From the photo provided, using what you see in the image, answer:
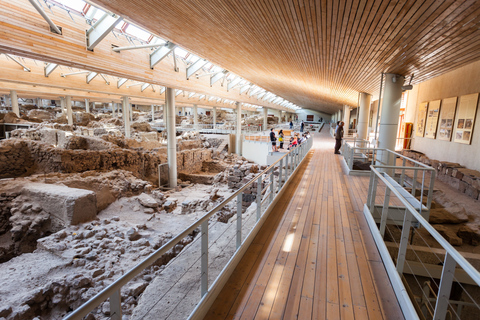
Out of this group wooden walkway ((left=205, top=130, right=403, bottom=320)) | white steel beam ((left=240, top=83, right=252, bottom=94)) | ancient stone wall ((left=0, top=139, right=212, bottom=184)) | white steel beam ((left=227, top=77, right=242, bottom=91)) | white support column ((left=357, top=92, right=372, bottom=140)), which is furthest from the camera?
white steel beam ((left=240, top=83, right=252, bottom=94))

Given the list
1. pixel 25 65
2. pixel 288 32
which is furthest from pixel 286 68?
pixel 25 65

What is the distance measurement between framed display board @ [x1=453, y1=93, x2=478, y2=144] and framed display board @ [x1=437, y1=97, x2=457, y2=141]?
274 mm

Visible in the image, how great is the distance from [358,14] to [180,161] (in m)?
15.8

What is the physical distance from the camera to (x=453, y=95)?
10148mm

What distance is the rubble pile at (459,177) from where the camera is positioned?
24.2 ft

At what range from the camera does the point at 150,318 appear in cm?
274

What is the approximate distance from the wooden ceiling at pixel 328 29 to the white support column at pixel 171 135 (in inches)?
253

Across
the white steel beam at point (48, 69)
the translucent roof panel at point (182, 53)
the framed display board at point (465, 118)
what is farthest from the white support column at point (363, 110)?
the white steel beam at point (48, 69)

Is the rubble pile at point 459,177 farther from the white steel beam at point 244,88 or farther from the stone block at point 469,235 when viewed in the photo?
the white steel beam at point 244,88

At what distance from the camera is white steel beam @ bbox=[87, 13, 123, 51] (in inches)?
329

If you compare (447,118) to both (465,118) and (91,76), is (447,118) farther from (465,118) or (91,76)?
(91,76)

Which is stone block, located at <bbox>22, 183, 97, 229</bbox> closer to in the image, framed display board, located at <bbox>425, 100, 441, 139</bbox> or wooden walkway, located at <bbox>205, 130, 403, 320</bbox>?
wooden walkway, located at <bbox>205, 130, 403, 320</bbox>

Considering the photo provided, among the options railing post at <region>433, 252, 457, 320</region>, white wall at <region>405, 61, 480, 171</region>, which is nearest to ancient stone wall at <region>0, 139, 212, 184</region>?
railing post at <region>433, 252, 457, 320</region>

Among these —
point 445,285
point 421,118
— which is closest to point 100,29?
point 445,285
